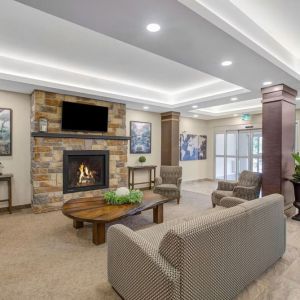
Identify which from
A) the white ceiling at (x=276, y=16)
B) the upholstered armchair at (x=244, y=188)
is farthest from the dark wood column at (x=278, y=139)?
the white ceiling at (x=276, y=16)

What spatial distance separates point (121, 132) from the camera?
19.7 ft

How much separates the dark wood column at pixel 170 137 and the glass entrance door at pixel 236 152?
257 centimetres

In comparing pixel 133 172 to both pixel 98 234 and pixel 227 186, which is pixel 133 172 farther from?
pixel 98 234

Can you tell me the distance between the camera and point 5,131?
15.6ft

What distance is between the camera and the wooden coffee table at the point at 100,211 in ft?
10.1

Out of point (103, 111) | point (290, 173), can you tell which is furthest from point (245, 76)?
point (103, 111)

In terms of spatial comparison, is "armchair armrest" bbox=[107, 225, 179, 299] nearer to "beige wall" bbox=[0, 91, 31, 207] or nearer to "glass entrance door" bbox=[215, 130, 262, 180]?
"beige wall" bbox=[0, 91, 31, 207]

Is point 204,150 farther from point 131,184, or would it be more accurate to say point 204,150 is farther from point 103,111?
point 103,111

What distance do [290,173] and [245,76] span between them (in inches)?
88.8

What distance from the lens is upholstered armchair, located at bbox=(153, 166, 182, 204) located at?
543cm

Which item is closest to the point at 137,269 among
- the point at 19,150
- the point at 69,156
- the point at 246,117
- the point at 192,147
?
the point at 69,156

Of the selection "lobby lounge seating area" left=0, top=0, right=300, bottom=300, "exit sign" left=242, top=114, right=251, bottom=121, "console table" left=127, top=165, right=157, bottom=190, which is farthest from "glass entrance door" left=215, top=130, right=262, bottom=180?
"console table" left=127, top=165, right=157, bottom=190

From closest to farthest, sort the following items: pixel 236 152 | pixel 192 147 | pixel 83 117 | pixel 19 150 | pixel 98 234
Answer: pixel 98 234
pixel 19 150
pixel 83 117
pixel 236 152
pixel 192 147

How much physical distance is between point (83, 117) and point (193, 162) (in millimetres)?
5078
